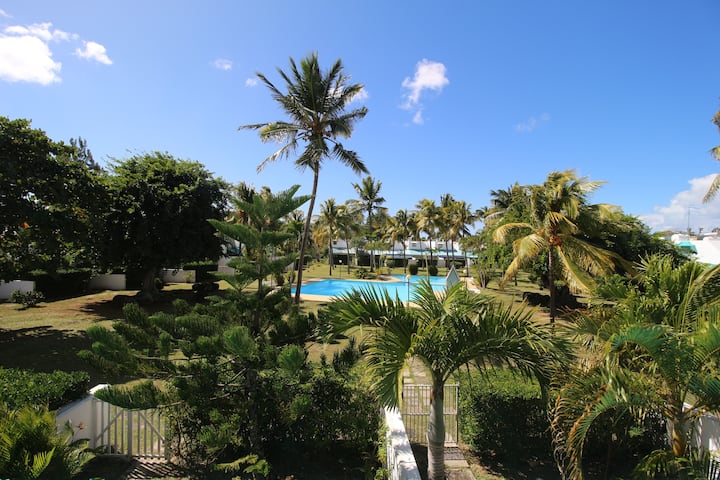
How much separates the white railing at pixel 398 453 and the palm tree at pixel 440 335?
0.38 metres

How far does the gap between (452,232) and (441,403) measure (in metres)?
32.9

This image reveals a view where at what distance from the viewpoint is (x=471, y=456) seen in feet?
18.0

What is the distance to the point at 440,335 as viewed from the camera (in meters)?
3.81

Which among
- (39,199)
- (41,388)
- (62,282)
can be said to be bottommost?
(41,388)

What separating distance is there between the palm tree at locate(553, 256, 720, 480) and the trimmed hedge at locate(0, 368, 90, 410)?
614 cm

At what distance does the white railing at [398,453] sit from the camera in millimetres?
3735

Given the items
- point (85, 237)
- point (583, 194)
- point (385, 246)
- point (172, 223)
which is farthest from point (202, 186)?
point (385, 246)

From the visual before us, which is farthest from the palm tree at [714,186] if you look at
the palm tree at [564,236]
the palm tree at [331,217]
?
the palm tree at [331,217]

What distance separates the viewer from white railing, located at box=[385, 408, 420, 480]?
12.3ft

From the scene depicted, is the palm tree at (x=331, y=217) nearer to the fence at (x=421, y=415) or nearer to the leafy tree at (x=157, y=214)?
the leafy tree at (x=157, y=214)

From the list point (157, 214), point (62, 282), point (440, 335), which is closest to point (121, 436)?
point (440, 335)

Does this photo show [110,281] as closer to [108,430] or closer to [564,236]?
[108,430]

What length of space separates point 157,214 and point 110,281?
9.65m

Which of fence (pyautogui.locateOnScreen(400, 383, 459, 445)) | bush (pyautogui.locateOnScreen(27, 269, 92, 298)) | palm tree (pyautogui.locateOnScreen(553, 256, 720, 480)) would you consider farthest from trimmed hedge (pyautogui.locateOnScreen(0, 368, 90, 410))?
bush (pyautogui.locateOnScreen(27, 269, 92, 298))
